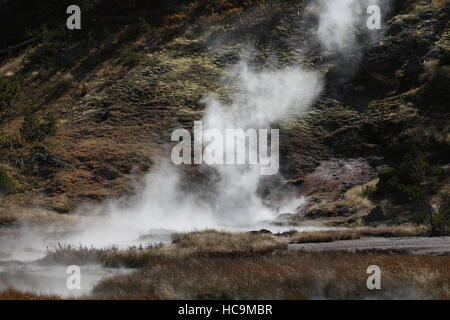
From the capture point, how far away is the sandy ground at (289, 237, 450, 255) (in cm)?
1783

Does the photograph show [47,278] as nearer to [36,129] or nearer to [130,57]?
[36,129]

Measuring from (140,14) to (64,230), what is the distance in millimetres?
37784

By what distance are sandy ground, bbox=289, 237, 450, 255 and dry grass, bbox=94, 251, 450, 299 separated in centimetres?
335

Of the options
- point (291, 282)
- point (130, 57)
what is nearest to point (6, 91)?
point (130, 57)

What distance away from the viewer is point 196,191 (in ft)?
119

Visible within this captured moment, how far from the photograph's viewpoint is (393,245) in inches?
779

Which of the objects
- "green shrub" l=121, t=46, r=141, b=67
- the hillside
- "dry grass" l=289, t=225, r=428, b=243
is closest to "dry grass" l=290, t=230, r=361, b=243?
"dry grass" l=289, t=225, r=428, b=243

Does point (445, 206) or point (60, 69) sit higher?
point (60, 69)

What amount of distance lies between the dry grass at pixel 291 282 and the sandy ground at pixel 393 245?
335 cm

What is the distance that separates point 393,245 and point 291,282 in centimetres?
887

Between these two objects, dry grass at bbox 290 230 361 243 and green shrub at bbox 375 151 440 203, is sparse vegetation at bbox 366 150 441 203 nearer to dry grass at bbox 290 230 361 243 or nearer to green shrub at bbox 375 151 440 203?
green shrub at bbox 375 151 440 203
